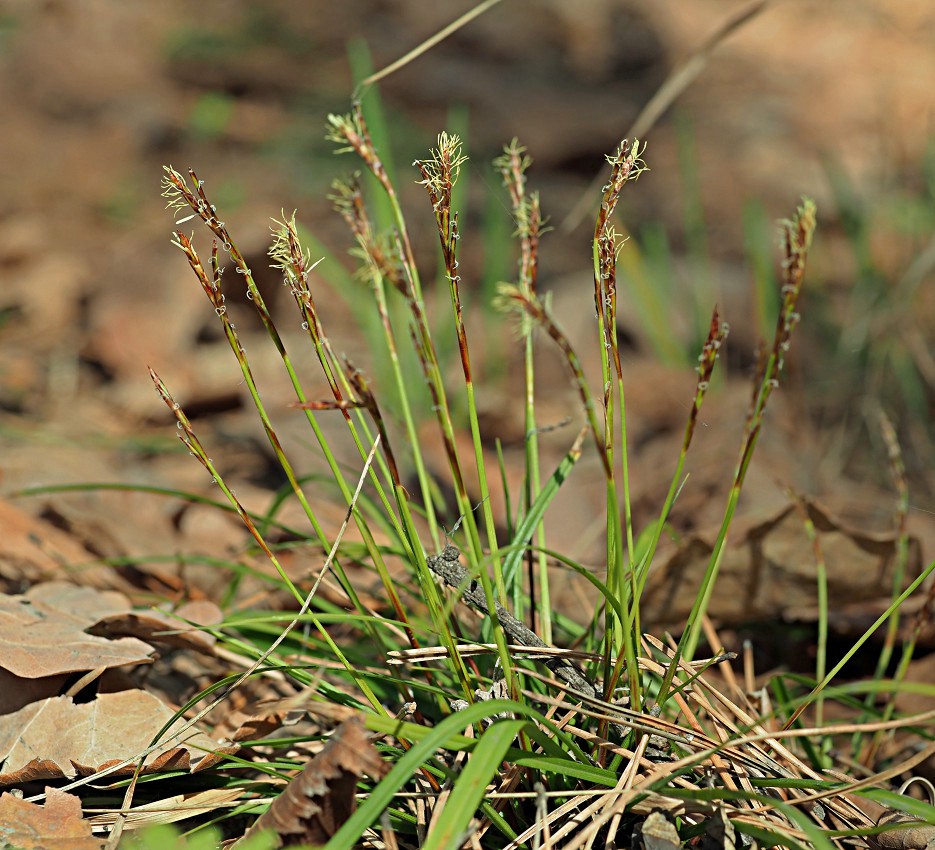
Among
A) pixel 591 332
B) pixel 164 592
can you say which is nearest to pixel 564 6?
pixel 591 332

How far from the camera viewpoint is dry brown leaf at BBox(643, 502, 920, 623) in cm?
127

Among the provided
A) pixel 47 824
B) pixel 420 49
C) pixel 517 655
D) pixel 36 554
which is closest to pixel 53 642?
pixel 47 824

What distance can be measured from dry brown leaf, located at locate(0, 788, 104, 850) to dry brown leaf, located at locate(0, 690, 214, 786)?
28 mm

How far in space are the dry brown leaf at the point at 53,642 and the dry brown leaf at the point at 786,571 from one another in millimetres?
726

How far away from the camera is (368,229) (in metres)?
0.89

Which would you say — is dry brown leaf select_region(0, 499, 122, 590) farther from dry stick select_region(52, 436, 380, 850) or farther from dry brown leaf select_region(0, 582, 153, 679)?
dry stick select_region(52, 436, 380, 850)

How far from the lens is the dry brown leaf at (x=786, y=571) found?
49.9 inches

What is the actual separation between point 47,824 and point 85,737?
0.34 feet

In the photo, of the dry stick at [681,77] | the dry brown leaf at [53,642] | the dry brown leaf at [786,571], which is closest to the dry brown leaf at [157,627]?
the dry brown leaf at [53,642]

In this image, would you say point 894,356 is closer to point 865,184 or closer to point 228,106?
point 865,184

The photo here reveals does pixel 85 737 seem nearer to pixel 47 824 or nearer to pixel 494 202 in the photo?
pixel 47 824

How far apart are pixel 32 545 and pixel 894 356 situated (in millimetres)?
2095

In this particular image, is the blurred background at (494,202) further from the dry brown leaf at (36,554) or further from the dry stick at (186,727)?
the dry stick at (186,727)

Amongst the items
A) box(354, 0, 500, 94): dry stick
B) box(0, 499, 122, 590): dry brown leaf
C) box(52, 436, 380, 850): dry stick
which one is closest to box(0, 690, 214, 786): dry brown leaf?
box(52, 436, 380, 850): dry stick
